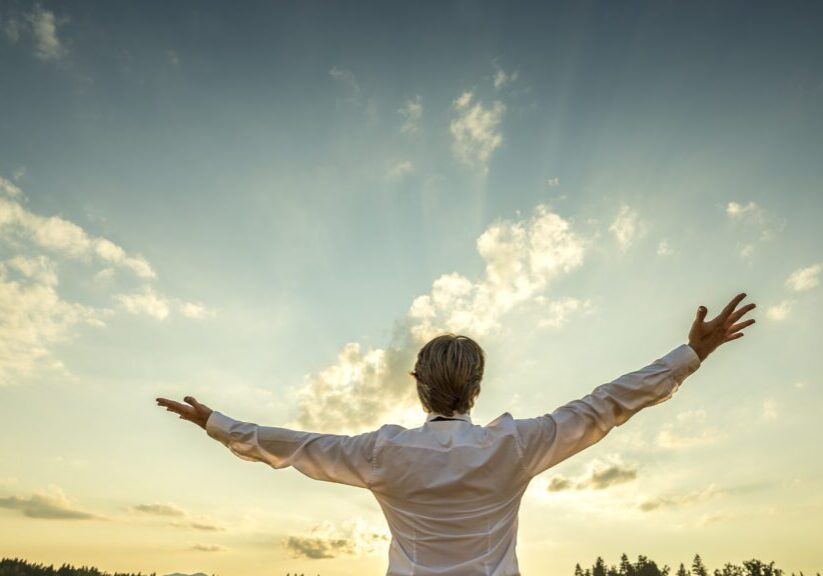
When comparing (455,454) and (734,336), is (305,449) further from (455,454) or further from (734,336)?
(734,336)

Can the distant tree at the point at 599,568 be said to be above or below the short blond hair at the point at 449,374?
above

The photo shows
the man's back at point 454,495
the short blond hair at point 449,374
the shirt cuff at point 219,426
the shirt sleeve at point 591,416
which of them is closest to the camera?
the man's back at point 454,495

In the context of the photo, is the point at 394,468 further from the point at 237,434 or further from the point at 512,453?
the point at 237,434

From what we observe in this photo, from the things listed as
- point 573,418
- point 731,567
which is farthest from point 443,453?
point 731,567

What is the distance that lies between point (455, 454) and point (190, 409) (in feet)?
8.64

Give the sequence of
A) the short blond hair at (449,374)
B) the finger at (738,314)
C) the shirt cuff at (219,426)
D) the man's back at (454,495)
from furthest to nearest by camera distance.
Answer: the finger at (738,314)
the shirt cuff at (219,426)
the short blond hair at (449,374)
the man's back at (454,495)

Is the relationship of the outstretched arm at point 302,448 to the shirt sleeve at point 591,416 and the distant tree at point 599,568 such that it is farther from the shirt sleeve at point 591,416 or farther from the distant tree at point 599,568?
the distant tree at point 599,568

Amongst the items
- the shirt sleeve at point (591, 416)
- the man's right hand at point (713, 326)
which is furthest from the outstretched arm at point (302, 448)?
the man's right hand at point (713, 326)

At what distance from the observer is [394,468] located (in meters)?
4.57

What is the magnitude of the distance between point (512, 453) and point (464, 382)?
68 centimetres

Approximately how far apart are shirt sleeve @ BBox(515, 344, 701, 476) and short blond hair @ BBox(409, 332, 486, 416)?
0.49 m

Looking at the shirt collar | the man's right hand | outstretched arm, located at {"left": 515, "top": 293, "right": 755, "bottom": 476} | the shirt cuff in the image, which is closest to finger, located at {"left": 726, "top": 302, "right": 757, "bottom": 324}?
the man's right hand

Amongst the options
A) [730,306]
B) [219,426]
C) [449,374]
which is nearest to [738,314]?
[730,306]

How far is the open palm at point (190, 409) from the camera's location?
5539 millimetres
